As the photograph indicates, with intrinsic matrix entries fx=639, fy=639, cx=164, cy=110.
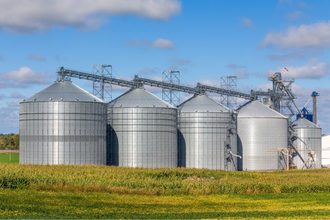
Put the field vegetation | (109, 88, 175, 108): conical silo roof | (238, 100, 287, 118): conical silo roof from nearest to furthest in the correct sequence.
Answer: (109, 88, 175, 108): conical silo roof, the field vegetation, (238, 100, 287, 118): conical silo roof

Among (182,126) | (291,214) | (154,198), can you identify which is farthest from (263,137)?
(291,214)

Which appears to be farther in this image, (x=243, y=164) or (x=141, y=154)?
(x=243, y=164)

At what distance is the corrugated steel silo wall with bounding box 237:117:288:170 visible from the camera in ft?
360

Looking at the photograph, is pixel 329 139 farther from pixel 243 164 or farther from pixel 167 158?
pixel 167 158

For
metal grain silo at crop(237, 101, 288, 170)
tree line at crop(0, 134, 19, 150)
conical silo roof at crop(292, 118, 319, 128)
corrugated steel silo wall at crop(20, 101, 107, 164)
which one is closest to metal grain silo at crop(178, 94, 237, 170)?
metal grain silo at crop(237, 101, 288, 170)

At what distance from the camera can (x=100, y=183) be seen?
53.1m

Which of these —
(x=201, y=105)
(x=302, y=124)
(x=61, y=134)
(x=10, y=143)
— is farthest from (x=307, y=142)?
(x=10, y=143)

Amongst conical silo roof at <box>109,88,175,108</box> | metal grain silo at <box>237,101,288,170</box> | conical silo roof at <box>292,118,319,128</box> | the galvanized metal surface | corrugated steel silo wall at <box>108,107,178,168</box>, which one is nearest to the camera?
corrugated steel silo wall at <box>108,107,178,168</box>

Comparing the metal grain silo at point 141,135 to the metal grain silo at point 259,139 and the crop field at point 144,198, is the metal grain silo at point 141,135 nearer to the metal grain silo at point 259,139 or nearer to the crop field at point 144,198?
the metal grain silo at point 259,139

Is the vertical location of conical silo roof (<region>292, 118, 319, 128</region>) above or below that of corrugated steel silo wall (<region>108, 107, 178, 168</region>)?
above

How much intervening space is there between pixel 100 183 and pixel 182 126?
47.6 meters

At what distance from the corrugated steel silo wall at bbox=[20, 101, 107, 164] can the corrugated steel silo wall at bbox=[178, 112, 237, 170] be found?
16.9 metres

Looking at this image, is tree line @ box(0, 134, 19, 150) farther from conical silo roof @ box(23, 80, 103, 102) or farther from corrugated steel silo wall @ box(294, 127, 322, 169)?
conical silo roof @ box(23, 80, 103, 102)

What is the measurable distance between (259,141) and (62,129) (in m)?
39.9
